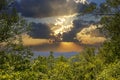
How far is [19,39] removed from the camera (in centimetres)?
3906

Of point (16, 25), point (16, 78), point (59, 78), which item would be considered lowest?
point (59, 78)

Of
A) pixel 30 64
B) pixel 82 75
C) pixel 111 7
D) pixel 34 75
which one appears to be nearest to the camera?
pixel 34 75

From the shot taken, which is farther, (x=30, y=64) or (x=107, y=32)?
(x=107, y=32)

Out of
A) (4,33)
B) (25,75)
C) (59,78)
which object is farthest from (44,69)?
(25,75)

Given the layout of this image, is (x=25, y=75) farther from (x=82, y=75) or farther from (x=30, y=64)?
(x=82, y=75)

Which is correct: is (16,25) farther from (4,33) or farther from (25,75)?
(25,75)

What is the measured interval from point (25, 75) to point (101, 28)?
50.3 ft

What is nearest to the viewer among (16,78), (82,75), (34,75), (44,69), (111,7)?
(16,78)

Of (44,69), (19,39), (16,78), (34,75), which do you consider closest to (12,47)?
(19,39)

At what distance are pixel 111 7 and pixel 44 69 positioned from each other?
10.4 m

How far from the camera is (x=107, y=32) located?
4319 cm

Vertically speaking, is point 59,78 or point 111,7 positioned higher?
point 111,7

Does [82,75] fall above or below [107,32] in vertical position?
below

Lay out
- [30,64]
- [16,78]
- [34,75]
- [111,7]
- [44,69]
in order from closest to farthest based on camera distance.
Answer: [16,78] → [34,75] → [30,64] → [44,69] → [111,7]
